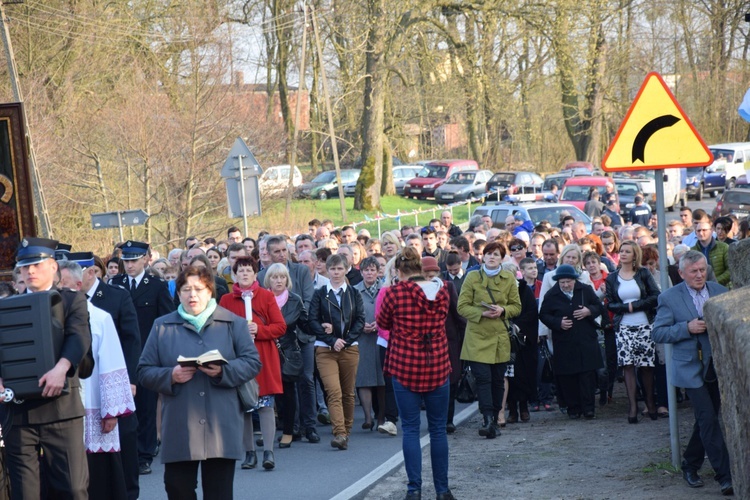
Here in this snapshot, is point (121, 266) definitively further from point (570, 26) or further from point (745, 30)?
point (745, 30)

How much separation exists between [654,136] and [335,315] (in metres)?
3.81

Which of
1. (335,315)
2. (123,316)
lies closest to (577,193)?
(335,315)

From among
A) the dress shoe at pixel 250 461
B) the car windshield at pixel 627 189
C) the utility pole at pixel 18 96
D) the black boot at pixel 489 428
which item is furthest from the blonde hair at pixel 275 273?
the car windshield at pixel 627 189

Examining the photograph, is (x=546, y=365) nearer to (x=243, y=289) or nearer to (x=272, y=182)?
(x=243, y=289)

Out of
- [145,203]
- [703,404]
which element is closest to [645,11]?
[145,203]

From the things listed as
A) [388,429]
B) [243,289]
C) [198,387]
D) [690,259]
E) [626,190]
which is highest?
[690,259]

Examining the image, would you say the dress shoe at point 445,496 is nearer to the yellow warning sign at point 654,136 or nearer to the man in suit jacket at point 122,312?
the man in suit jacket at point 122,312

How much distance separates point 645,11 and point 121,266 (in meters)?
38.2

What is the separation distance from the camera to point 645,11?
154ft

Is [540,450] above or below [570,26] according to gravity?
below

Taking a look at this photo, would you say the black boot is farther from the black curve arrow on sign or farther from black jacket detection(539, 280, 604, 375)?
the black curve arrow on sign

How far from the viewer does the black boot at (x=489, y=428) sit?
10812 mm

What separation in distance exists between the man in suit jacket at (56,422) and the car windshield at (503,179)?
40.3 metres

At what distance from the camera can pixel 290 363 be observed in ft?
35.0
